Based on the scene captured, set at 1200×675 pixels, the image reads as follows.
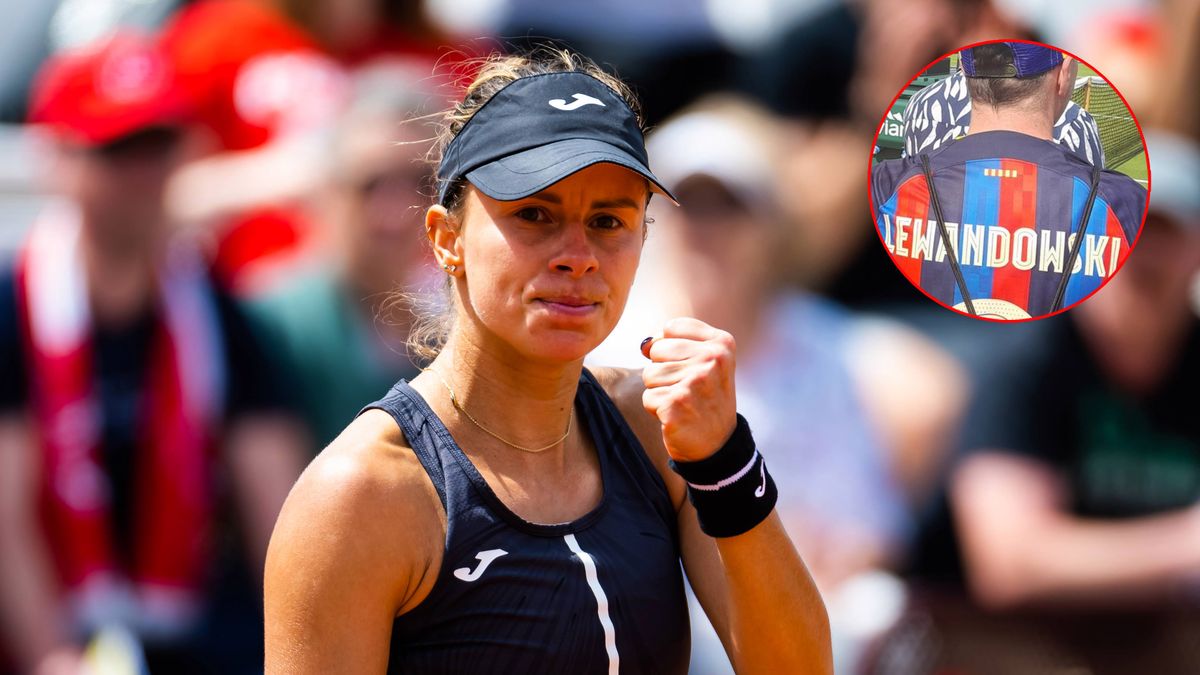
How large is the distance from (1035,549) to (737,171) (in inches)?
59.3

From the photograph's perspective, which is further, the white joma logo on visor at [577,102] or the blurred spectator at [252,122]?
the blurred spectator at [252,122]

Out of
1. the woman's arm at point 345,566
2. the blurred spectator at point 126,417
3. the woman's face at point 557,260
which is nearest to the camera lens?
the woman's arm at point 345,566

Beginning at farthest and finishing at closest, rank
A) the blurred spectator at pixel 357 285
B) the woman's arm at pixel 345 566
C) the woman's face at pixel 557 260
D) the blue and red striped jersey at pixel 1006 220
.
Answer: the blurred spectator at pixel 357 285
the blue and red striped jersey at pixel 1006 220
the woman's face at pixel 557 260
the woman's arm at pixel 345 566

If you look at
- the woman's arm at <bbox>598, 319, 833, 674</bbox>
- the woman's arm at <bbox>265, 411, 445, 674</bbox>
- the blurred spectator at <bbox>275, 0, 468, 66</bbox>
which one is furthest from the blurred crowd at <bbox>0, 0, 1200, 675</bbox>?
the woman's arm at <bbox>265, 411, 445, 674</bbox>

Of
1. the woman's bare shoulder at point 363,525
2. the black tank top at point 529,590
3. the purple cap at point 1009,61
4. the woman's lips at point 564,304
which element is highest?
the purple cap at point 1009,61

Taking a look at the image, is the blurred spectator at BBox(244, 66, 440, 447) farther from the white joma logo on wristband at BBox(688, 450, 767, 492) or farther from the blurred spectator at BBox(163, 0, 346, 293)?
the white joma logo on wristband at BBox(688, 450, 767, 492)

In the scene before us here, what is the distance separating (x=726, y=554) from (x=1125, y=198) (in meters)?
0.86

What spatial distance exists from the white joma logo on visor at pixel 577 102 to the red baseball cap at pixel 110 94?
113 inches

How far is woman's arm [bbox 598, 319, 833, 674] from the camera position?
2426mm

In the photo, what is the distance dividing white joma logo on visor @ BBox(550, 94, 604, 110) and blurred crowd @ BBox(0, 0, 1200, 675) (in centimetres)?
230

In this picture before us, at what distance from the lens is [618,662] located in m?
2.52

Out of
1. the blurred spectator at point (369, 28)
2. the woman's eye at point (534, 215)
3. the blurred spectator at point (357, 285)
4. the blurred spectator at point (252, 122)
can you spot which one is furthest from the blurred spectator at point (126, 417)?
the woman's eye at point (534, 215)

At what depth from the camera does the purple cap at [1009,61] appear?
258 centimetres

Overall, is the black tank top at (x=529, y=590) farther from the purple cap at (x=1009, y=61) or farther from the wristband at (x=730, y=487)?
the purple cap at (x=1009, y=61)
